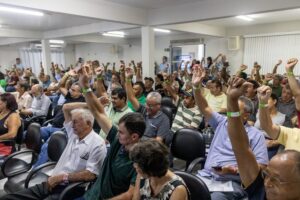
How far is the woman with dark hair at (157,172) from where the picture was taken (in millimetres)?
1312

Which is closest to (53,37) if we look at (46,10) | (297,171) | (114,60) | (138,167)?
(114,60)

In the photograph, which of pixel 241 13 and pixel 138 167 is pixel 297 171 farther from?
pixel 241 13

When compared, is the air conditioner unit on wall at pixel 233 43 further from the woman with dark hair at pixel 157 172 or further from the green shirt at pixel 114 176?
the woman with dark hair at pixel 157 172

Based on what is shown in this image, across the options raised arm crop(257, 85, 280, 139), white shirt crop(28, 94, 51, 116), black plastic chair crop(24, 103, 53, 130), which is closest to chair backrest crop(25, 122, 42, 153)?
black plastic chair crop(24, 103, 53, 130)

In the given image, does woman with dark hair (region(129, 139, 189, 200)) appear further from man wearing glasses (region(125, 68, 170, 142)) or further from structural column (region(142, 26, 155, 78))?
structural column (region(142, 26, 155, 78))

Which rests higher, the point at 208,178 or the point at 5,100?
the point at 5,100

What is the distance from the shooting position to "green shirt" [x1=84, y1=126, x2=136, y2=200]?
173cm

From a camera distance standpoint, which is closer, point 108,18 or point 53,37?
point 108,18

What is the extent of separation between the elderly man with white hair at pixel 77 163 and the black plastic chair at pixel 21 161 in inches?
14.1

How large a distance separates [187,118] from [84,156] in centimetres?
171

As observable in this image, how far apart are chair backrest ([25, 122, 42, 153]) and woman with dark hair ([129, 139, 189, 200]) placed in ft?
6.25

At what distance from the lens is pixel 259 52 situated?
824 cm

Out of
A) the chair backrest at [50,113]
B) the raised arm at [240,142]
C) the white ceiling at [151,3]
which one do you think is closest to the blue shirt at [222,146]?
the raised arm at [240,142]

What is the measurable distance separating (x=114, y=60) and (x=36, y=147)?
9.84 metres
